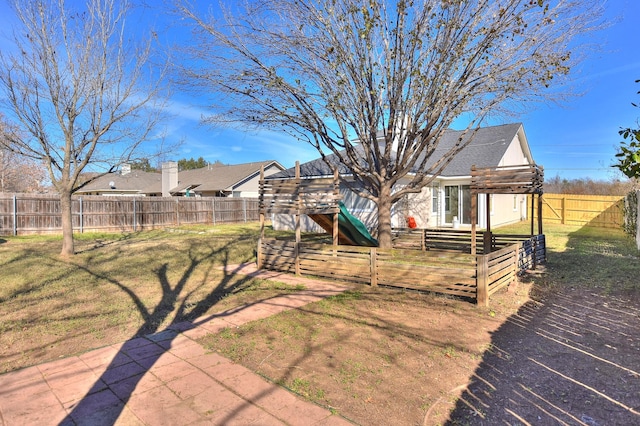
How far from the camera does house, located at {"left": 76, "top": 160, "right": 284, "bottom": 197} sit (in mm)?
31766

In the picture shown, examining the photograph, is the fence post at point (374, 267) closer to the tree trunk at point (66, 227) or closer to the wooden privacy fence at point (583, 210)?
the tree trunk at point (66, 227)

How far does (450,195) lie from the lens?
18.0 m

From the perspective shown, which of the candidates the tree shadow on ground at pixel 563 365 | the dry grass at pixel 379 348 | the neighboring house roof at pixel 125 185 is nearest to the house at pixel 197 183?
the neighboring house roof at pixel 125 185

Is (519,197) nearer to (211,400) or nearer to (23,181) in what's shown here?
(211,400)

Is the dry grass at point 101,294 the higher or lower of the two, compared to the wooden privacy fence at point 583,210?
lower

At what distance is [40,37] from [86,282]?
601 centimetres

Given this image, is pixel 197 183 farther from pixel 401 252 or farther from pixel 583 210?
pixel 401 252

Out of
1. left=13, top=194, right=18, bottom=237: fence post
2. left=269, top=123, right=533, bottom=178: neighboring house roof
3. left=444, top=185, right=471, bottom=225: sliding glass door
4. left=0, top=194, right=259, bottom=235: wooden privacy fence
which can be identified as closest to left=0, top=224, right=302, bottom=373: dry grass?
left=269, top=123, right=533, bottom=178: neighboring house roof

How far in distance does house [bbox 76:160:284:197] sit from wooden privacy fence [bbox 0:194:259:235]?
550cm

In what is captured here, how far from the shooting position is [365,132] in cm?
808

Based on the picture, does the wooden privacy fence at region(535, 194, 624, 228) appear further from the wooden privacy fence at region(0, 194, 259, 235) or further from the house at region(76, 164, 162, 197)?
the house at region(76, 164, 162, 197)

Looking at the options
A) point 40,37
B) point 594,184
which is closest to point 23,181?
point 40,37

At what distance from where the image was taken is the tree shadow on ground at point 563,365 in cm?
291

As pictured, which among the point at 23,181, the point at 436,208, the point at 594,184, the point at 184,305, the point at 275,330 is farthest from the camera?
the point at 594,184
